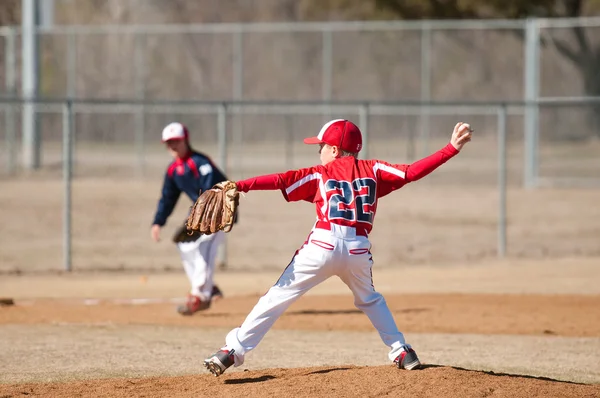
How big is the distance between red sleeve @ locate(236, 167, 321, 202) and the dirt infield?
3.76ft

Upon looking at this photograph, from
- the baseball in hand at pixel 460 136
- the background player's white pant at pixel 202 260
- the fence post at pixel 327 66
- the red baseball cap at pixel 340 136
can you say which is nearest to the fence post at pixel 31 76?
the fence post at pixel 327 66

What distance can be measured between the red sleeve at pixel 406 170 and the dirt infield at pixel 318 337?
1190 mm

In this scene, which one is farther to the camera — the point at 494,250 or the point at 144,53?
the point at 144,53

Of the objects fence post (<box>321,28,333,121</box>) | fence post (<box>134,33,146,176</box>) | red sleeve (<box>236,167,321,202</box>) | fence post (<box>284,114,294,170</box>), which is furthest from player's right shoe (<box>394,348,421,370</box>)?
fence post (<box>134,33,146,176</box>)

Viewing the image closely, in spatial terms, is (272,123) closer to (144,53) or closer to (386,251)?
(144,53)

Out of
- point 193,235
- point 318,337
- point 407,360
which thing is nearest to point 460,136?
point 407,360

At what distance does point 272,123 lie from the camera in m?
26.3

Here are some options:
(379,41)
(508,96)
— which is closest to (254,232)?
(379,41)

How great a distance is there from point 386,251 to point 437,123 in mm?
9361

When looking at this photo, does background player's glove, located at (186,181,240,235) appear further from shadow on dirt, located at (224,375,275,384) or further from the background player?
the background player

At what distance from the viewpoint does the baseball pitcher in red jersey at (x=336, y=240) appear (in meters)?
6.16

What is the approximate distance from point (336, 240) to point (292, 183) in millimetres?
458

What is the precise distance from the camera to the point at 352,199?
6.23 meters

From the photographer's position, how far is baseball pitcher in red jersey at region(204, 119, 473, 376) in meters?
6.16
